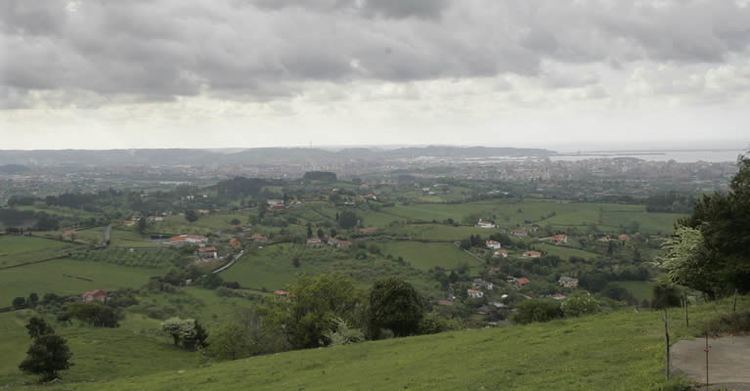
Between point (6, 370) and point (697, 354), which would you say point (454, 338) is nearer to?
point (697, 354)

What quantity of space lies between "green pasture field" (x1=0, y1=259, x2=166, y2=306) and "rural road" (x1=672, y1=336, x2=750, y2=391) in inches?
3124

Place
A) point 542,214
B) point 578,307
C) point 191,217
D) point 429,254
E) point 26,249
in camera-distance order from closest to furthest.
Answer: point 578,307, point 26,249, point 429,254, point 542,214, point 191,217

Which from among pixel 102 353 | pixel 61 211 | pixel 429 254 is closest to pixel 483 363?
pixel 102 353

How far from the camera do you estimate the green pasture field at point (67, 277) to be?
76188 millimetres

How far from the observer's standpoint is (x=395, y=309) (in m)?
36.4

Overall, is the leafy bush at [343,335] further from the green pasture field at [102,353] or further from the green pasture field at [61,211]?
the green pasture field at [61,211]

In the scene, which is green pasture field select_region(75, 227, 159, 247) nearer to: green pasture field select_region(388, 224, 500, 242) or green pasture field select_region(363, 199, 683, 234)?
green pasture field select_region(388, 224, 500, 242)

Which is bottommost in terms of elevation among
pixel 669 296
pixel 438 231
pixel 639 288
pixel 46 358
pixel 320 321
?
pixel 639 288

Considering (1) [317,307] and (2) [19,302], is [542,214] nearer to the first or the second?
(1) [317,307]

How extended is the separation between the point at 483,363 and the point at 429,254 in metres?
85.2

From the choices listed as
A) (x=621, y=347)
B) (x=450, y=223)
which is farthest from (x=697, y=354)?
(x=450, y=223)

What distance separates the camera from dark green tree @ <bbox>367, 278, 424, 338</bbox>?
36.4 metres

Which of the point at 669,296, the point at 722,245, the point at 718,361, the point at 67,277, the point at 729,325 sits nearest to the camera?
the point at 718,361

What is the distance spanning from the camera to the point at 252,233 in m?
130
